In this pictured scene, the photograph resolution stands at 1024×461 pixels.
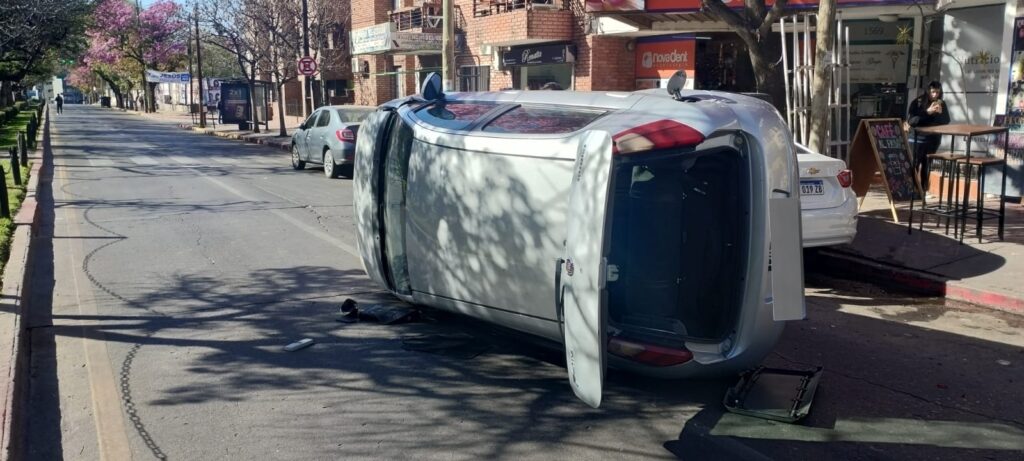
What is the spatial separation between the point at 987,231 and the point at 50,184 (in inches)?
662

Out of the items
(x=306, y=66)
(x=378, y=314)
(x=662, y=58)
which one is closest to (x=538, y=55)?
(x=662, y=58)

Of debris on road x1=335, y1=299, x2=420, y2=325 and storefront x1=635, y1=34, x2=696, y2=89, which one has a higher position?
storefront x1=635, y1=34, x2=696, y2=89

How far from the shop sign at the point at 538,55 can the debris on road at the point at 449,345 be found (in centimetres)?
1524

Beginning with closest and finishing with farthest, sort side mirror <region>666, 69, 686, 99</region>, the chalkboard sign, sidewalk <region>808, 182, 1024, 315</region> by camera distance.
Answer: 1. side mirror <region>666, 69, 686, 99</region>
2. sidewalk <region>808, 182, 1024, 315</region>
3. the chalkboard sign

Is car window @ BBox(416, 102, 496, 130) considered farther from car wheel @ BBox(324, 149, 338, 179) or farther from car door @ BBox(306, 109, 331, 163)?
car door @ BBox(306, 109, 331, 163)

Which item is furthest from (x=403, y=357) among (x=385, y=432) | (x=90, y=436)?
(x=90, y=436)

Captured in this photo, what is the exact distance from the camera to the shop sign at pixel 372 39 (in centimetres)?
2700

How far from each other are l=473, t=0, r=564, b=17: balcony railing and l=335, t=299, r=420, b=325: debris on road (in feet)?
48.8

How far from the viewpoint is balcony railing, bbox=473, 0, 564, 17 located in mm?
20812

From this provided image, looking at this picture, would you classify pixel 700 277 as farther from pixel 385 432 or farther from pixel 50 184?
pixel 50 184

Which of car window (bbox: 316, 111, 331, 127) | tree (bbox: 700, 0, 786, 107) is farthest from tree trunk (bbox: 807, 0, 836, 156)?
car window (bbox: 316, 111, 331, 127)

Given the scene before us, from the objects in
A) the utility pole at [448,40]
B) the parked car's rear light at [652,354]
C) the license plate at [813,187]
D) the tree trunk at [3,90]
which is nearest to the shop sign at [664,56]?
the utility pole at [448,40]

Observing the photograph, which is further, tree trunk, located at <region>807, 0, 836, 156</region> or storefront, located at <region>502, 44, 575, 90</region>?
storefront, located at <region>502, 44, 575, 90</region>

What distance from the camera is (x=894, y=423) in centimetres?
480
